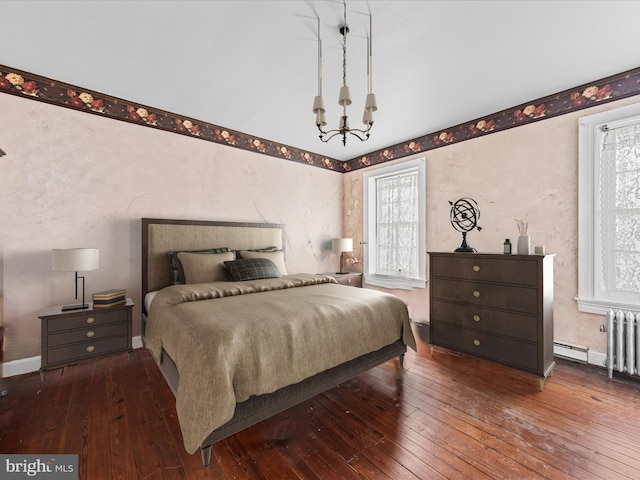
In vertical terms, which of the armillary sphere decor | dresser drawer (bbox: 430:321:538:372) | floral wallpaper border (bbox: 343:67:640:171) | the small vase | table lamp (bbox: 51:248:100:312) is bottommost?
dresser drawer (bbox: 430:321:538:372)

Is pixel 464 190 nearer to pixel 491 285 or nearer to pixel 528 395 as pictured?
pixel 491 285

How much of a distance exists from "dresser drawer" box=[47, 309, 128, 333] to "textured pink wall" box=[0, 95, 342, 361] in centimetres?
47

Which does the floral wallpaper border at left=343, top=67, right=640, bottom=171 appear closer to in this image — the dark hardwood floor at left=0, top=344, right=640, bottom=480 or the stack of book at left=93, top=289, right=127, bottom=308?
the dark hardwood floor at left=0, top=344, right=640, bottom=480

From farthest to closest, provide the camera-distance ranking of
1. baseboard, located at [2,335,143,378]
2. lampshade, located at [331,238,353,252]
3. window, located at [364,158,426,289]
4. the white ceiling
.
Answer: lampshade, located at [331,238,353,252] < window, located at [364,158,426,289] < baseboard, located at [2,335,143,378] < the white ceiling

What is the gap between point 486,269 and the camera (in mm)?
2607

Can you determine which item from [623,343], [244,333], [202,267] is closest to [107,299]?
[202,267]

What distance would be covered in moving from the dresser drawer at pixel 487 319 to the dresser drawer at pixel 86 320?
10.1 feet

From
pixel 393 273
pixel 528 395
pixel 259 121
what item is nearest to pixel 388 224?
pixel 393 273

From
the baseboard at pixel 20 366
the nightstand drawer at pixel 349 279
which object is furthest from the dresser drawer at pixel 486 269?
the baseboard at pixel 20 366

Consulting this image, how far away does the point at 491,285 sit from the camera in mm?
2574

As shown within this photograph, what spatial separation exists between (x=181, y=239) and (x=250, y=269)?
3.05ft

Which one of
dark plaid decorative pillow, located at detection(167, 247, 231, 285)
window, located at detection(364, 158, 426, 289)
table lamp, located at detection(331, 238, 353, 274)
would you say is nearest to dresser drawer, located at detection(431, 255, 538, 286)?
window, located at detection(364, 158, 426, 289)

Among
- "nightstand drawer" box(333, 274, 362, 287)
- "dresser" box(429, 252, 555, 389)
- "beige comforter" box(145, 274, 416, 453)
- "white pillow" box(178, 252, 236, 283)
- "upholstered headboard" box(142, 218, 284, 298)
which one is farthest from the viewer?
"nightstand drawer" box(333, 274, 362, 287)

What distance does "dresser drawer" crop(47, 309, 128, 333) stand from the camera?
2339mm
